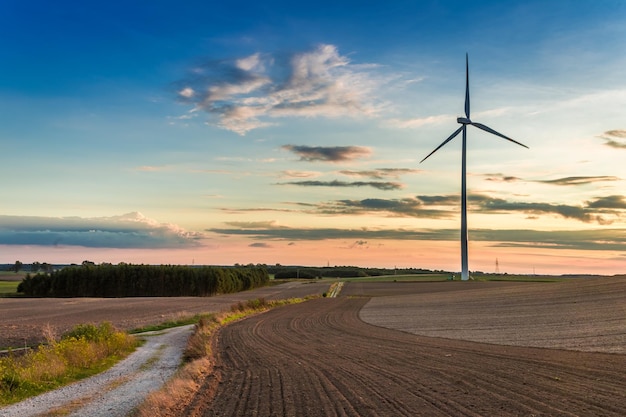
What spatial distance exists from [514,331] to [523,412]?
2774cm

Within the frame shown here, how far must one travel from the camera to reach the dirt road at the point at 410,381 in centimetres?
1783

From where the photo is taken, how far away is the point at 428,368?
26.6 meters

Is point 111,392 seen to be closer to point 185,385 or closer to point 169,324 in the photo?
point 185,385

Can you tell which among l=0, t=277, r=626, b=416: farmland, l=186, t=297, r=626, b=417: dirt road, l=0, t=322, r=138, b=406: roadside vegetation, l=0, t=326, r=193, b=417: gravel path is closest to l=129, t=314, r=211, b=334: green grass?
l=0, t=277, r=626, b=416: farmland

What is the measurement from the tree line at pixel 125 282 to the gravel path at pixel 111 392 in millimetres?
119124

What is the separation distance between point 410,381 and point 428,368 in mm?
3784

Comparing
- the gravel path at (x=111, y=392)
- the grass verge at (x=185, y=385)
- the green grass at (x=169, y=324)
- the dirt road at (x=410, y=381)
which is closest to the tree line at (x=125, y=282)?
the green grass at (x=169, y=324)

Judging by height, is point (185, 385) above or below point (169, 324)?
above

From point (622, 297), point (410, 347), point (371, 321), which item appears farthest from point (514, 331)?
point (371, 321)

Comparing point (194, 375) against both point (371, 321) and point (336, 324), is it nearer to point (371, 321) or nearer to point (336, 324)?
point (336, 324)

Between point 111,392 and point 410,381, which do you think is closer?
point 410,381

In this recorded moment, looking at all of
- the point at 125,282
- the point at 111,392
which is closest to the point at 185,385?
the point at 111,392

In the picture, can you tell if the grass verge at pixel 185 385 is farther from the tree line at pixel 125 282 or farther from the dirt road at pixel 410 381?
the tree line at pixel 125 282

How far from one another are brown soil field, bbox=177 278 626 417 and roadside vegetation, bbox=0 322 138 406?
645 centimetres
